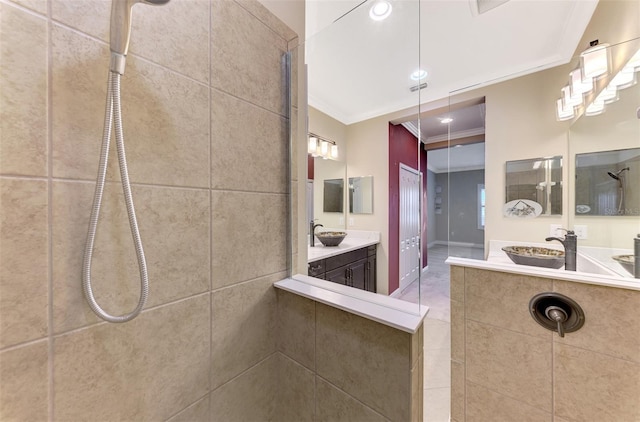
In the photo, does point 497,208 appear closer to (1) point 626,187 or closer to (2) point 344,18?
(1) point 626,187

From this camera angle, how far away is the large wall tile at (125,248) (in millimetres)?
525

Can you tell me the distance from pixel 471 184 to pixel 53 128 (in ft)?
9.41

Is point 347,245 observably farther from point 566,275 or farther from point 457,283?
point 566,275

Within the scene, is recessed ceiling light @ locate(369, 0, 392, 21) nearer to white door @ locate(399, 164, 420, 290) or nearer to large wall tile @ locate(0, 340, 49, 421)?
white door @ locate(399, 164, 420, 290)

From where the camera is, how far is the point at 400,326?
2.19 ft

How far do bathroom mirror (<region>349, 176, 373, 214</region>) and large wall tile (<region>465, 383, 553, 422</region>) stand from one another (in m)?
1.28

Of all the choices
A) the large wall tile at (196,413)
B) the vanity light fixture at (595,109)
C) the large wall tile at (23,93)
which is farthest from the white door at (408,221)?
the large wall tile at (23,93)

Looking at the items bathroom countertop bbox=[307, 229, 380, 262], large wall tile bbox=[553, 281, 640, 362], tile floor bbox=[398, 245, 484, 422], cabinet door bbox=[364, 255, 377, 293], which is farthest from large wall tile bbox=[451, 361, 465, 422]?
bathroom countertop bbox=[307, 229, 380, 262]

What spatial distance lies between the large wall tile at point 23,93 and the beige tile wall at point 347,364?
2.76 feet

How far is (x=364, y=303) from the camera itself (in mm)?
809

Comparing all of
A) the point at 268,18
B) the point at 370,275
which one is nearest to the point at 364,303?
the point at 370,275

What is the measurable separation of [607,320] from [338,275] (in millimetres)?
1213

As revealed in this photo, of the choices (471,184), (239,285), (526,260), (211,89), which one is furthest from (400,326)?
(471,184)

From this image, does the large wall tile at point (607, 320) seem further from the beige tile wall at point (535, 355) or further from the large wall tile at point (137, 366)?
the large wall tile at point (137, 366)
